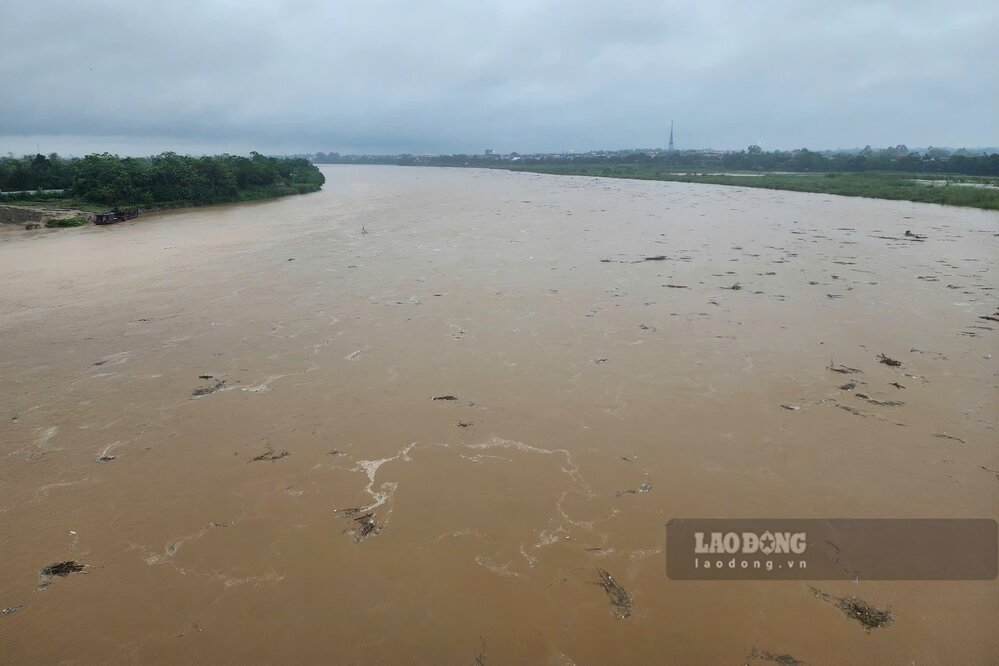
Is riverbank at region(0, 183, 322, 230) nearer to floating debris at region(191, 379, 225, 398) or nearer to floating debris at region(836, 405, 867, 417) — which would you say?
floating debris at region(191, 379, 225, 398)

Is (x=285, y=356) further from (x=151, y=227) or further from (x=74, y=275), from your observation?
(x=151, y=227)

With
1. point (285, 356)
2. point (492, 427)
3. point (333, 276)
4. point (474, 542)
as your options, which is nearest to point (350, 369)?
point (285, 356)

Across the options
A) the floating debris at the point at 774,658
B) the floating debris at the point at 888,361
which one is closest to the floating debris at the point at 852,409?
the floating debris at the point at 888,361

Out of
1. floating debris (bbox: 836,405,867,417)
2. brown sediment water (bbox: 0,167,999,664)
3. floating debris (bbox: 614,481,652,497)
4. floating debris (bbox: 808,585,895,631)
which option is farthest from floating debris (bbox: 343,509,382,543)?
floating debris (bbox: 836,405,867,417)

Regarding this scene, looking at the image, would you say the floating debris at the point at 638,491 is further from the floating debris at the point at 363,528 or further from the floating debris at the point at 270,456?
the floating debris at the point at 270,456

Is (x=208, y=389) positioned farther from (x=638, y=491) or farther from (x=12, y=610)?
(x=638, y=491)
